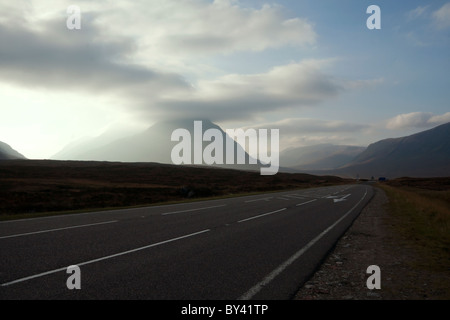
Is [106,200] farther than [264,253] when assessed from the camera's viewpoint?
Yes

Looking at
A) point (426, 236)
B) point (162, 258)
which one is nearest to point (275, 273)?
point (162, 258)

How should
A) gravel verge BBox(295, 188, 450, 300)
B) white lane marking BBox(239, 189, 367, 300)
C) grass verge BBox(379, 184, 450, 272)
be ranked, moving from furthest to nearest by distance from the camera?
grass verge BBox(379, 184, 450, 272)
gravel verge BBox(295, 188, 450, 300)
white lane marking BBox(239, 189, 367, 300)

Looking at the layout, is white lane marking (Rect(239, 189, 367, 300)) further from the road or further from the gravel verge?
the gravel verge

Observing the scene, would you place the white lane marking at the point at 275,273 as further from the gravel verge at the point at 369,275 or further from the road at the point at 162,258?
the gravel verge at the point at 369,275

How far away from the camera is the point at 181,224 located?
1248 centimetres

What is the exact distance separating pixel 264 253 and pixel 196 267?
208cm

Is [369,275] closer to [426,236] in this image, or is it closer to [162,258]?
[162,258]

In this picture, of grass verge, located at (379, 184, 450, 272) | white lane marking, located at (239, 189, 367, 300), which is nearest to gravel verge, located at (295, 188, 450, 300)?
grass verge, located at (379, 184, 450, 272)

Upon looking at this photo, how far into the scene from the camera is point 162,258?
735 centimetres

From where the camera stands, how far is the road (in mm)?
5344
